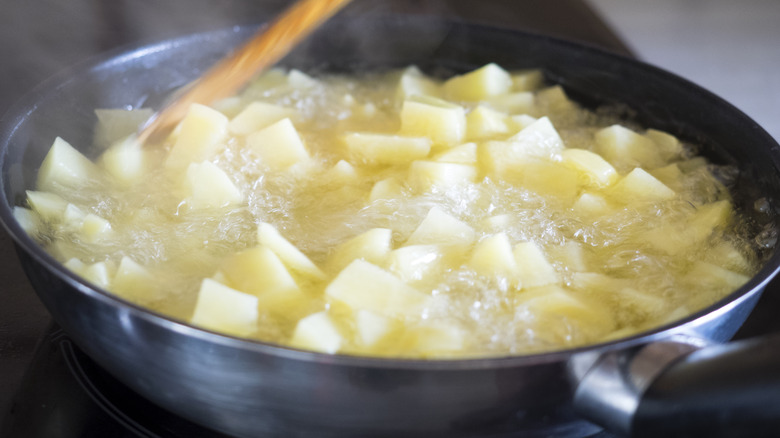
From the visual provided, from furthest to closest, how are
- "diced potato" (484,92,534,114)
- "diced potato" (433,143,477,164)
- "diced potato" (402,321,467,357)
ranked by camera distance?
"diced potato" (484,92,534,114) < "diced potato" (433,143,477,164) < "diced potato" (402,321,467,357)

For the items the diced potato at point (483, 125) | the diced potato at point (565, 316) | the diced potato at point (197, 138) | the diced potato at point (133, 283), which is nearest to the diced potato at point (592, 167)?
the diced potato at point (483, 125)

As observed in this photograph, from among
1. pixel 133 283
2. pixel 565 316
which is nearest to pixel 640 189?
pixel 565 316

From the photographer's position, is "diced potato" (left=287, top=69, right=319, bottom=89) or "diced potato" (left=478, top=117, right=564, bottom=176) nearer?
"diced potato" (left=478, top=117, right=564, bottom=176)

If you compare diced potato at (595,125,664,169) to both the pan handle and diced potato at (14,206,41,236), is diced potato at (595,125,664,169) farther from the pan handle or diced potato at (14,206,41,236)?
diced potato at (14,206,41,236)

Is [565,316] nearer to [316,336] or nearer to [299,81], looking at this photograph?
[316,336]

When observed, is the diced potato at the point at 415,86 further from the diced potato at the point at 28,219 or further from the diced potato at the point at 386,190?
the diced potato at the point at 28,219

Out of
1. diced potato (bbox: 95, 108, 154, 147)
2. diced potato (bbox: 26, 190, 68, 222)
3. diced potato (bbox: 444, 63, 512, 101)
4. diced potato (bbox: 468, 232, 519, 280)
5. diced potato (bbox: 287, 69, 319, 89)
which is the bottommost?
diced potato (bbox: 26, 190, 68, 222)

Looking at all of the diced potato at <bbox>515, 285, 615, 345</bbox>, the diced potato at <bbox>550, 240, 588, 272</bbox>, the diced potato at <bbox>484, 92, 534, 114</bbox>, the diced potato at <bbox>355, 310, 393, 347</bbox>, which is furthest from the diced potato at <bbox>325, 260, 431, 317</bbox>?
the diced potato at <bbox>484, 92, 534, 114</bbox>
